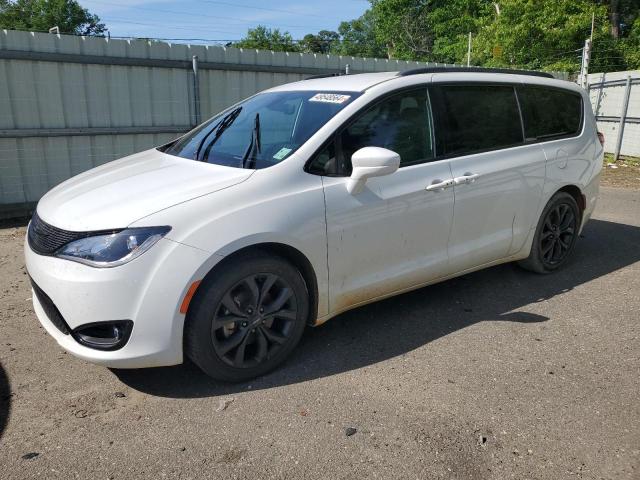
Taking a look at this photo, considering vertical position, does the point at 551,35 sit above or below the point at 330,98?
above

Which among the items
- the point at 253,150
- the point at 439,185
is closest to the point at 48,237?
the point at 253,150

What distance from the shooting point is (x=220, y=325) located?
306 centimetres

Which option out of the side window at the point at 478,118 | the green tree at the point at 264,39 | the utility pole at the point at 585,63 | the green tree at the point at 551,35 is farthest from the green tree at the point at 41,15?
the side window at the point at 478,118

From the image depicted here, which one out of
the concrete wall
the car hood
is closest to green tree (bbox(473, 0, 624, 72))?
the concrete wall

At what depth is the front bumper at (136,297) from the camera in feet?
9.15

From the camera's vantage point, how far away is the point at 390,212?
361 centimetres

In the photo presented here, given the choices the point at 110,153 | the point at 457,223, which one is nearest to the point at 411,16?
the point at 110,153

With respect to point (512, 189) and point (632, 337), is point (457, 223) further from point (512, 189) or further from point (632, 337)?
point (632, 337)

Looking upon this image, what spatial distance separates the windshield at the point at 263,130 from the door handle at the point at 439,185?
0.81 metres

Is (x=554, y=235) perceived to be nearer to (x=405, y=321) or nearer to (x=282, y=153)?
(x=405, y=321)

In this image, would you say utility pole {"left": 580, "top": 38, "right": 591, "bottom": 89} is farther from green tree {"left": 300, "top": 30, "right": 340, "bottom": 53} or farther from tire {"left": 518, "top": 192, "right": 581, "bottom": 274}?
green tree {"left": 300, "top": 30, "right": 340, "bottom": 53}

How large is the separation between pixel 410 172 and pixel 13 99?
5.64 metres

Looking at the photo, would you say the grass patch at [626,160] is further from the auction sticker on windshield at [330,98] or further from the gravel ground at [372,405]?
the auction sticker on windshield at [330,98]

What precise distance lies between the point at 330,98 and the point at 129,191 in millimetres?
1474
